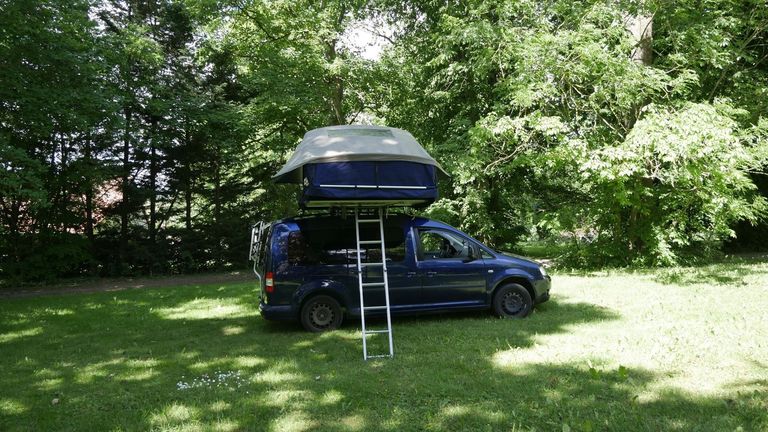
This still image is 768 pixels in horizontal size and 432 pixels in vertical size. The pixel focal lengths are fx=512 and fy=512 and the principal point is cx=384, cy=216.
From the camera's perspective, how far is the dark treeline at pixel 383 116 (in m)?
12.2

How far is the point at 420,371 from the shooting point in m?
5.83

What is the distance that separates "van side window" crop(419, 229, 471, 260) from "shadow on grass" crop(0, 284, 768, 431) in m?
1.09

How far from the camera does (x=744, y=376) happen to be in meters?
5.21

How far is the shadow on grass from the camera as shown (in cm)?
446

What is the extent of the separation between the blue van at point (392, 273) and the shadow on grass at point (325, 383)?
1.14ft

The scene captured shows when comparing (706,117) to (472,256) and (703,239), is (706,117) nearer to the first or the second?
(703,239)

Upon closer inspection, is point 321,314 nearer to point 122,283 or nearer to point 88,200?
A: point 122,283

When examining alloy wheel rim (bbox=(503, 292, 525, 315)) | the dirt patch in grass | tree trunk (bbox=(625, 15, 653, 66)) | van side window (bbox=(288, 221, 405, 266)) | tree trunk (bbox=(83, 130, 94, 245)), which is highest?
tree trunk (bbox=(625, 15, 653, 66))

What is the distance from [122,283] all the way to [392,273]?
11906 millimetres

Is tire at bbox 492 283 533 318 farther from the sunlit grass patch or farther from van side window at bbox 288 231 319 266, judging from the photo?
the sunlit grass patch

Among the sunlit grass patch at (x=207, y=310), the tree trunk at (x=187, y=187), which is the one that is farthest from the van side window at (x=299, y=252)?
the tree trunk at (x=187, y=187)

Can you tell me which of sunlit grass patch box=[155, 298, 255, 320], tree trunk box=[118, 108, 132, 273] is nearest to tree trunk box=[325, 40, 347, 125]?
tree trunk box=[118, 108, 132, 273]

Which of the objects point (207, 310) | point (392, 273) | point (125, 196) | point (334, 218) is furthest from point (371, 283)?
point (125, 196)

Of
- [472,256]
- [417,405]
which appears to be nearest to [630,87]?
[472,256]
